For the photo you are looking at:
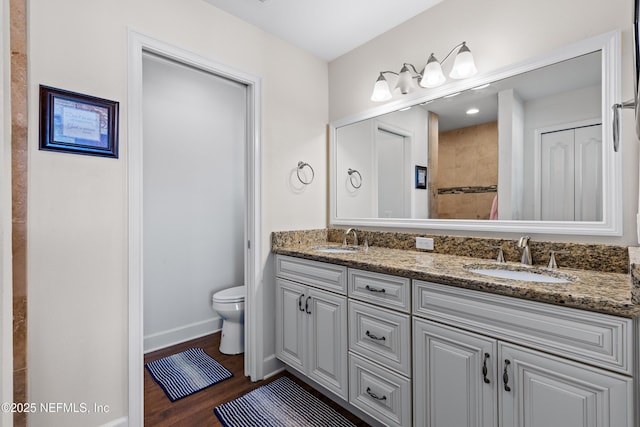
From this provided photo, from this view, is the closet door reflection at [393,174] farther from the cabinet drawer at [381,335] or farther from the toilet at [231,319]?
the toilet at [231,319]

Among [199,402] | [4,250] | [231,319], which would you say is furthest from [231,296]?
[4,250]

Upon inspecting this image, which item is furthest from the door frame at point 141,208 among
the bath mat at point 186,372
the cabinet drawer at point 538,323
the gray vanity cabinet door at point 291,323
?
the cabinet drawer at point 538,323

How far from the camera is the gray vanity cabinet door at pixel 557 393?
90 centimetres

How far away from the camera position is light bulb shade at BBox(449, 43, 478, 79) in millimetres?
1675

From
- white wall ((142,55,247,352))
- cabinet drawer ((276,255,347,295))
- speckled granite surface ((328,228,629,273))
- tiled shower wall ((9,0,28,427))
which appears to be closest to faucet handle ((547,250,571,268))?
speckled granite surface ((328,228,629,273))

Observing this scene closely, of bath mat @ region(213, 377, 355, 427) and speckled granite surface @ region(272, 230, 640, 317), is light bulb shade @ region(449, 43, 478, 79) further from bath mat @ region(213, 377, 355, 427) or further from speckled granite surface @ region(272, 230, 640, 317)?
bath mat @ region(213, 377, 355, 427)

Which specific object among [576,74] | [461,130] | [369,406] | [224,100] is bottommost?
[369,406]

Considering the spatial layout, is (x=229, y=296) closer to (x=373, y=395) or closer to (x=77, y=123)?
(x=373, y=395)

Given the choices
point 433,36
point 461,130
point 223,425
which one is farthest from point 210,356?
point 433,36

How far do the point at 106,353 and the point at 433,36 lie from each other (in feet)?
8.42

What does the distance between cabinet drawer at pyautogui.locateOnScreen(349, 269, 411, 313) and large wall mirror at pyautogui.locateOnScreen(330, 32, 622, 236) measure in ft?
2.15

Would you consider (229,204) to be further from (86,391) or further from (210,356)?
(86,391)

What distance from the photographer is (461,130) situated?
5.96ft

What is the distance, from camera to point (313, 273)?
1.84m
